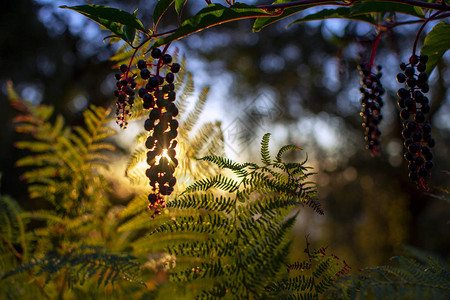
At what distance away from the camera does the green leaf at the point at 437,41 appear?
44 centimetres

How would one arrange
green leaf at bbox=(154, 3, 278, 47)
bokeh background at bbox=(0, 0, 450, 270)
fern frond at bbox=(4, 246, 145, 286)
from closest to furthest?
green leaf at bbox=(154, 3, 278, 47)
fern frond at bbox=(4, 246, 145, 286)
bokeh background at bbox=(0, 0, 450, 270)

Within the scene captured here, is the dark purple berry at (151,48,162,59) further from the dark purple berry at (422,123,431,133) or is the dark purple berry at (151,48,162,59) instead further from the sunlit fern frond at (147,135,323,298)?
the dark purple berry at (422,123,431,133)

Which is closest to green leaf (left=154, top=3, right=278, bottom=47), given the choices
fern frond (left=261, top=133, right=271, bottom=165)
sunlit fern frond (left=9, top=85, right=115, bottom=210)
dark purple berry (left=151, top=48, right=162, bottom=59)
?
dark purple berry (left=151, top=48, right=162, bottom=59)

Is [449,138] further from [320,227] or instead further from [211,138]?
[211,138]

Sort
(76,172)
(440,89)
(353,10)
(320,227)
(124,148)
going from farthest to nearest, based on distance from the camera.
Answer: (320,227) < (124,148) < (440,89) < (76,172) < (353,10)

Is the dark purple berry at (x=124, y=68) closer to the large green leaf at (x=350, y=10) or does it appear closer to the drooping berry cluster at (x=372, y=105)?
the large green leaf at (x=350, y=10)

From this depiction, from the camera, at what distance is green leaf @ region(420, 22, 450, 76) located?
44 centimetres

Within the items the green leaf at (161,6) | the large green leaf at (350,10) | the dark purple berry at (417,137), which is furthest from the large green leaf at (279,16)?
the dark purple berry at (417,137)

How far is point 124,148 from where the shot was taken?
3090mm

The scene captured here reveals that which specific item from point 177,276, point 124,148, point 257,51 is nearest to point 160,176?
point 177,276

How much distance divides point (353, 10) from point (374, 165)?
10.4ft

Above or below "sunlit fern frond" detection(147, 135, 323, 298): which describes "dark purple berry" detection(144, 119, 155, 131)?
above

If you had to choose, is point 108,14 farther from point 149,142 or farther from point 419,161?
point 419,161

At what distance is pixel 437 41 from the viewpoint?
0.46 meters
